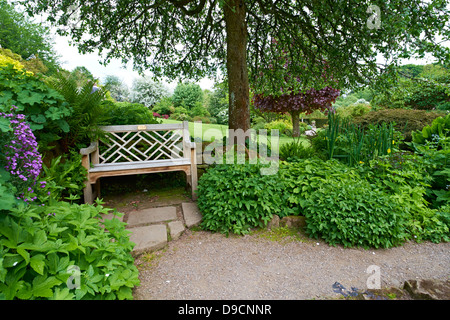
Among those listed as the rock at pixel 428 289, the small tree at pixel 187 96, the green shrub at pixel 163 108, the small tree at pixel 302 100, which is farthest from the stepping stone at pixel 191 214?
the small tree at pixel 187 96

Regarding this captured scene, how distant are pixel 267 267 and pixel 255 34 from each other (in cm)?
501

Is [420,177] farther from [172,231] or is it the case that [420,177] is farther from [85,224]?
[85,224]

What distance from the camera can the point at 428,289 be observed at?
1.71m

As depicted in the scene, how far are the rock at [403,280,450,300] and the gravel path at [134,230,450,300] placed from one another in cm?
24

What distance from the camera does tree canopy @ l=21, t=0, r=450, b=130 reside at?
3367mm

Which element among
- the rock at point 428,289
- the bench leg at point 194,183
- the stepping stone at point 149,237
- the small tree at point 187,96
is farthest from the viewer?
the small tree at point 187,96

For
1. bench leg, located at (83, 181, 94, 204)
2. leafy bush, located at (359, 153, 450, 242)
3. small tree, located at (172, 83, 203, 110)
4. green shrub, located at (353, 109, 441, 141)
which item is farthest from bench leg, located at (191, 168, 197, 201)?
small tree, located at (172, 83, 203, 110)

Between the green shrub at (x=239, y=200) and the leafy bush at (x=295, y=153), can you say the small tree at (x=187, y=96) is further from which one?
the green shrub at (x=239, y=200)

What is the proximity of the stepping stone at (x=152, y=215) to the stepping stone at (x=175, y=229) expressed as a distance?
14 centimetres

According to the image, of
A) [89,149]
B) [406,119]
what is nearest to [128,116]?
[89,149]

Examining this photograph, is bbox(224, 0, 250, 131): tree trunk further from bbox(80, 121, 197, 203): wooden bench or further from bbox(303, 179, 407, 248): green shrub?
bbox(303, 179, 407, 248): green shrub

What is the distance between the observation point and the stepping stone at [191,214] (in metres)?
2.91

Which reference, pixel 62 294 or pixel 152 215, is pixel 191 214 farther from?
pixel 62 294
